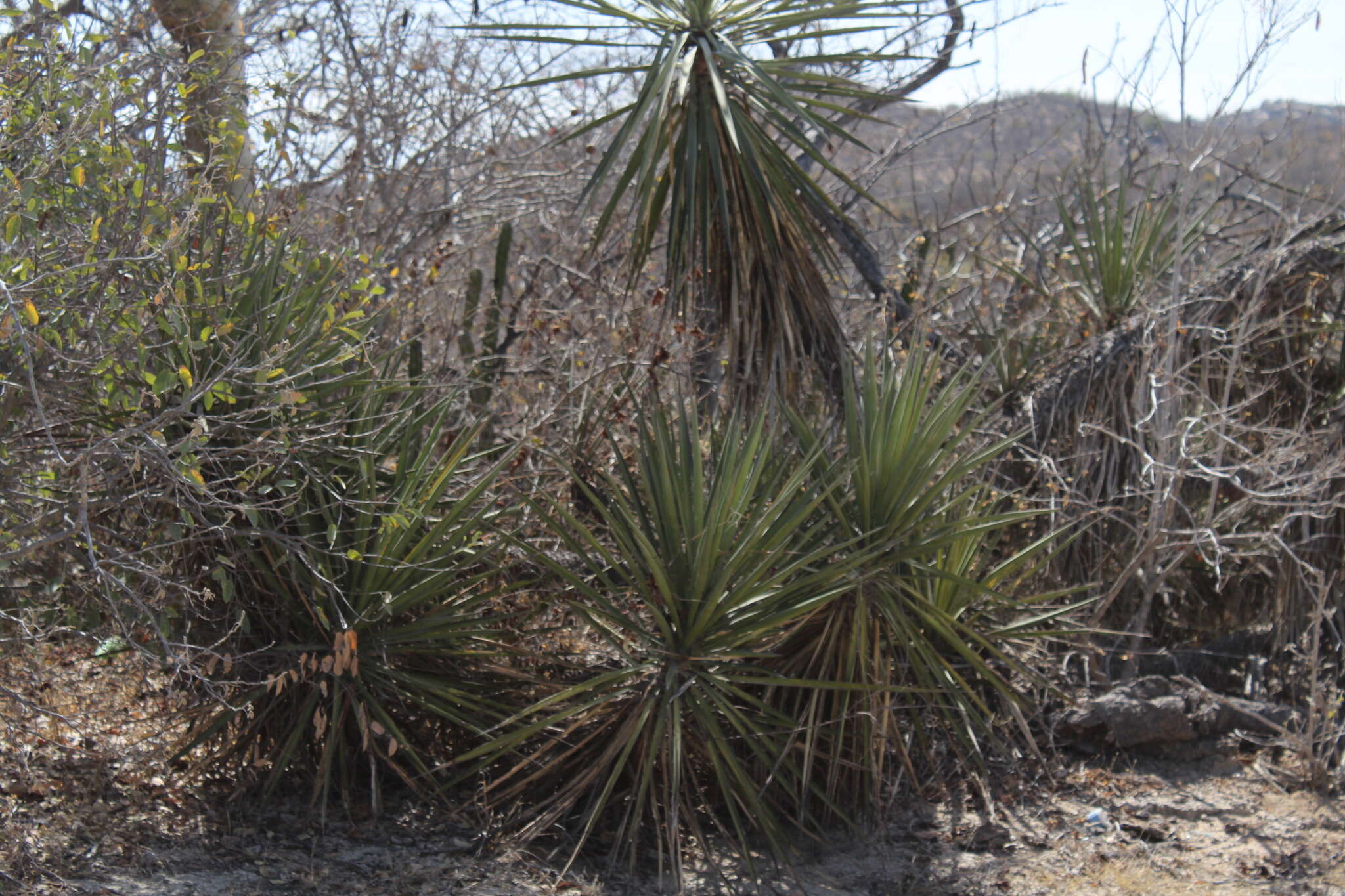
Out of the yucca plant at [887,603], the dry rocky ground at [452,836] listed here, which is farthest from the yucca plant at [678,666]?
the dry rocky ground at [452,836]

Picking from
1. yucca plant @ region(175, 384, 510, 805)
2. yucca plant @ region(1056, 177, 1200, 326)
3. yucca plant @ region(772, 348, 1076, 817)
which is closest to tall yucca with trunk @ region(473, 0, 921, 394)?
yucca plant @ region(772, 348, 1076, 817)

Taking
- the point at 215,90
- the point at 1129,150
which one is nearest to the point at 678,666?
the point at 215,90

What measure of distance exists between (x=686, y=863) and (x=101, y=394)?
2818 millimetres

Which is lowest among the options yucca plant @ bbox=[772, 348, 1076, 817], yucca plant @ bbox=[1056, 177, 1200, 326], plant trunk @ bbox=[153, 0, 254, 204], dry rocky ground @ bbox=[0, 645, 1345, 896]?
dry rocky ground @ bbox=[0, 645, 1345, 896]

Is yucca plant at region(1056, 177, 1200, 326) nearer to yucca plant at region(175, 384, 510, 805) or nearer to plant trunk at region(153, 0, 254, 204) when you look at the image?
yucca plant at region(175, 384, 510, 805)

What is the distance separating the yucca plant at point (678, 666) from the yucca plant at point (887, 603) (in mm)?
158

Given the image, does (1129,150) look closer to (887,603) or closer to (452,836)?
(887,603)

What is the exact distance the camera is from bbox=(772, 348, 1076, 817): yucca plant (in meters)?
4.90

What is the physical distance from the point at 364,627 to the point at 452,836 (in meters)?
0.91

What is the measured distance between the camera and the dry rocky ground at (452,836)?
13.5ft

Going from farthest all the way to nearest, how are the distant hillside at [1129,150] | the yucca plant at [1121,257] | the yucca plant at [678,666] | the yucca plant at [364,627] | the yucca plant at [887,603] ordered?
the distant hillside at [1129,150]
the yucca plant at [1121,257]
the yucca plant at [887,603]
the yucca plant at [678,666]
the yucca plant at [364,627]

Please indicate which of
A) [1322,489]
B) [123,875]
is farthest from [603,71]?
[1322,489]

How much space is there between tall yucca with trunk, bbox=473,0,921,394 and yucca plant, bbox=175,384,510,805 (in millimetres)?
1537

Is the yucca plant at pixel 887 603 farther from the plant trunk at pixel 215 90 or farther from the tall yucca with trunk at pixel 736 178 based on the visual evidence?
the plant trunk at pixel 215 90
